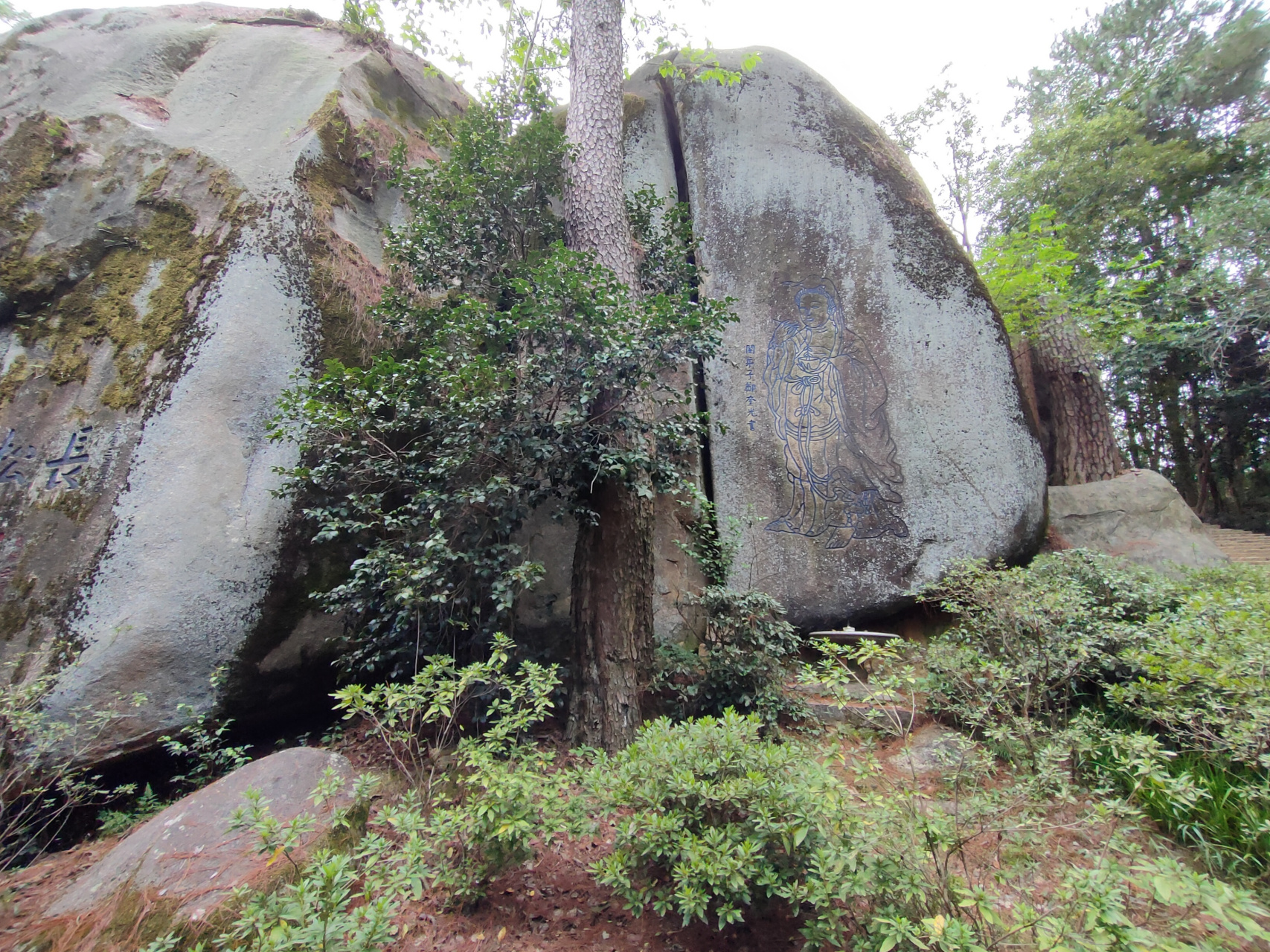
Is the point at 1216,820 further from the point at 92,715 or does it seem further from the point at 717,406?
the point at 92,715

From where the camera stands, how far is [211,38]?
5.62 metres

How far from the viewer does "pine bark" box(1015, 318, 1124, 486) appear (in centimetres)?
659

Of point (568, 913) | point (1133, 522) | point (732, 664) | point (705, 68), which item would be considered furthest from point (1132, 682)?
point (705, 68)

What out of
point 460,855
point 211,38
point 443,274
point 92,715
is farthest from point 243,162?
point 460,855

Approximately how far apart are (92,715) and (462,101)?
6883mm

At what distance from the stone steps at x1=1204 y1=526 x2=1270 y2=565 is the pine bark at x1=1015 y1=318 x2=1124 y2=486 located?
1.60 metres

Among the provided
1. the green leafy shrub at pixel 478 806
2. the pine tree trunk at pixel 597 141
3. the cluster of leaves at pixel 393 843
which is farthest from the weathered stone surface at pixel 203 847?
the pine tree trunk at pixel 597 141

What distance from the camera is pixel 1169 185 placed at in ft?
33.5

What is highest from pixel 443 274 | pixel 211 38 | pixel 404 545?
pixel 211 38

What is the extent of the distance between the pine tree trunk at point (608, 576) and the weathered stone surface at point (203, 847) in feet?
4.32

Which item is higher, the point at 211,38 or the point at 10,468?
the point at 211,38

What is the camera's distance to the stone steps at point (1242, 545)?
7.24 meters

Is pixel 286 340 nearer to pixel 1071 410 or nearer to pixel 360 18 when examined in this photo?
pixel 360 18

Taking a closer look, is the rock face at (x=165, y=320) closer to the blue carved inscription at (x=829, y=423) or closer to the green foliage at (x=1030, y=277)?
the blue carved inscription at (x=829, y=423)
